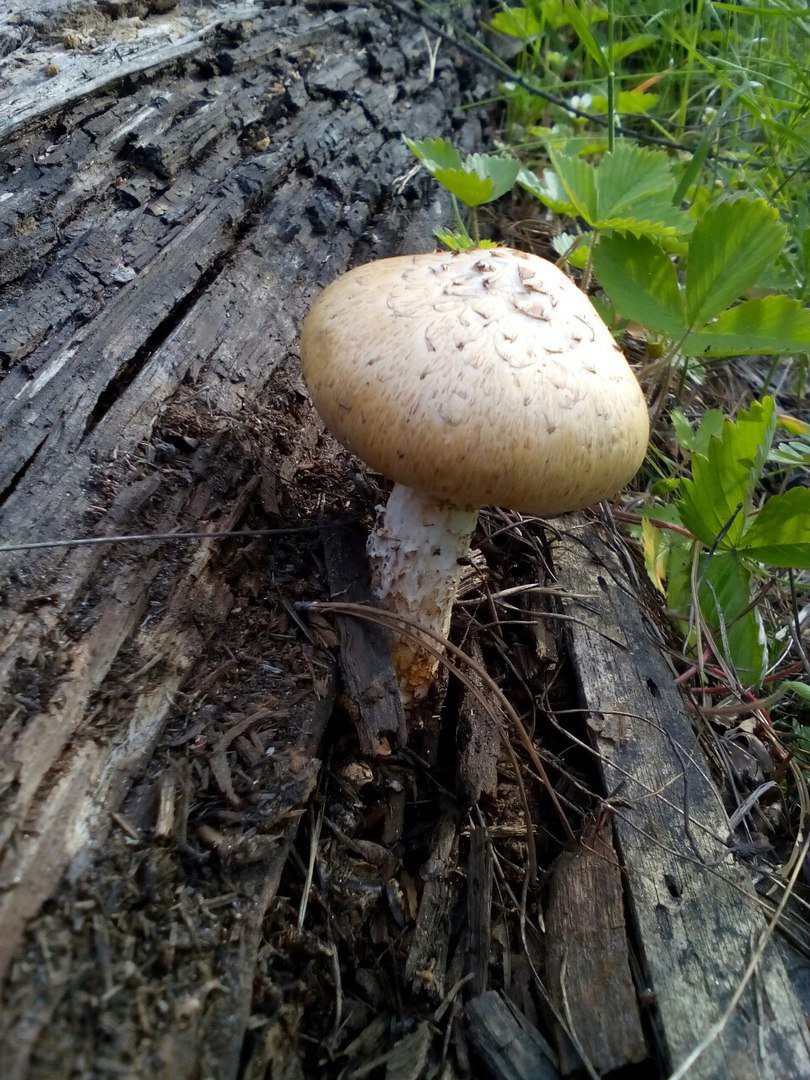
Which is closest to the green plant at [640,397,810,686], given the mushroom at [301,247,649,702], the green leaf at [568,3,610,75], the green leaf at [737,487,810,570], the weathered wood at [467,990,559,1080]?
the green leaf at [737,487,810,570]

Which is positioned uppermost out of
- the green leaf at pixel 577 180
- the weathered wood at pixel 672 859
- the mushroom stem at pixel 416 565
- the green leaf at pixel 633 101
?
the green leaf at pixel 577 180

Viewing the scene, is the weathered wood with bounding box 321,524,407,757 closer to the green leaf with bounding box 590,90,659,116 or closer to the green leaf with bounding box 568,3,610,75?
the green leaf with bounding box 568,3,610,75

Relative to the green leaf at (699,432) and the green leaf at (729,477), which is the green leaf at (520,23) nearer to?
the green leaf at (699,432)

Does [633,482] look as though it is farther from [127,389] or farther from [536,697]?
[127,389]

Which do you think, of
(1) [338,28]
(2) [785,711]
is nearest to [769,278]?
(2) [785,711]

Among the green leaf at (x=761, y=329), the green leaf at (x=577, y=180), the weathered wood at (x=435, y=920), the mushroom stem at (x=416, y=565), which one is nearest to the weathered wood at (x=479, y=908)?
the weathered wood at (x=435, y=920)

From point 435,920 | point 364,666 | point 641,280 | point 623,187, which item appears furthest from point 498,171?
point 435,920

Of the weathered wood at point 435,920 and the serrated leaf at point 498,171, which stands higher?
the serrated leaf at point 498,171
